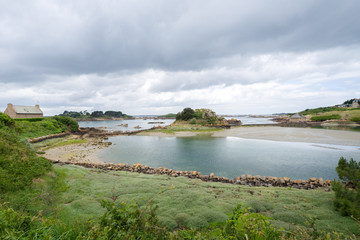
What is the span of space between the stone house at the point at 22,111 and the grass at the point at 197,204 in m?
62.9

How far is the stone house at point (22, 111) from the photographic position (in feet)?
171

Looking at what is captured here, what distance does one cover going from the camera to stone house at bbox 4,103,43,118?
52.1m

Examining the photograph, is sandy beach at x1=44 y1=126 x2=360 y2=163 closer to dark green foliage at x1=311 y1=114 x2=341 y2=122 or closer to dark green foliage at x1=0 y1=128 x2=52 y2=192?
dark green foliage at x1=0 y1=128 x2=52 y2=192

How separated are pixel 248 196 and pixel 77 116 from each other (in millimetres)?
205081

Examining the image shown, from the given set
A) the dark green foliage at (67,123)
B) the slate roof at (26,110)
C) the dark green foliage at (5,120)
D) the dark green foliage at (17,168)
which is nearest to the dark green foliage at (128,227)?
→ the dark green foliage at (17,168)

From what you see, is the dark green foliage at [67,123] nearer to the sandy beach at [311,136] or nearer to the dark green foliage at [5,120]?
the dark green foliage at [5,120]

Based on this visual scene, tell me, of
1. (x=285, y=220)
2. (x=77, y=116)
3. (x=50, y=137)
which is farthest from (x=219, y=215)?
(x=77, y=116)

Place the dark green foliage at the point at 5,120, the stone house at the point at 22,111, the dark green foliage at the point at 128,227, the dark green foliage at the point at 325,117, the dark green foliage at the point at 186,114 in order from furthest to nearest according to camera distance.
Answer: the dark green foliage at the point at 325,117 → the dark green foliage at the point at 186,114 → the stone house at the point at 22,111 → the dark green foliage at the point at 5,120 → the dark green foliage at the point at 128,227

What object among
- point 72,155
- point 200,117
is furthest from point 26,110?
point 200,117

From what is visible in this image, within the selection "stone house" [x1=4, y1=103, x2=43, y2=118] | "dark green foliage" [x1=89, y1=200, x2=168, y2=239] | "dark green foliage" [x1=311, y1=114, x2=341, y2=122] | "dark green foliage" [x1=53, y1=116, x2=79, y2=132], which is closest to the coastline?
"dark green foliage" [x1=53, y1=116, x2=79, y2=132]

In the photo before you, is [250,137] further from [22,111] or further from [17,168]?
[22,111]

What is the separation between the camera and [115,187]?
32.2 ft

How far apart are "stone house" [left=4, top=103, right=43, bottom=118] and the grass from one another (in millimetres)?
62892

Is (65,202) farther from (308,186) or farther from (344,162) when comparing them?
(308,186)
